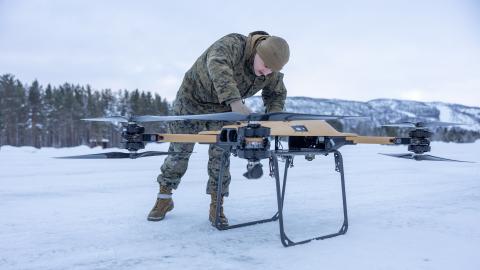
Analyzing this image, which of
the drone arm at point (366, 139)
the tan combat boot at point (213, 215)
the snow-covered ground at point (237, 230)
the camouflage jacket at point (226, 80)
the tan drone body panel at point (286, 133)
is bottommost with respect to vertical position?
the snow-covered ground at point (237, 230)

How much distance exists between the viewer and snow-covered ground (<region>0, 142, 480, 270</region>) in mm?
2709

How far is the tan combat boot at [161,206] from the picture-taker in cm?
398

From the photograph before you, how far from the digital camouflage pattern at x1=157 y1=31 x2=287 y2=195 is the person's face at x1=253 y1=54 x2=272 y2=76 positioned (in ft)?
0.23

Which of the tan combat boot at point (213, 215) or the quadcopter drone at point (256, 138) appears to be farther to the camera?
the tan combat boot at point (213, 215)

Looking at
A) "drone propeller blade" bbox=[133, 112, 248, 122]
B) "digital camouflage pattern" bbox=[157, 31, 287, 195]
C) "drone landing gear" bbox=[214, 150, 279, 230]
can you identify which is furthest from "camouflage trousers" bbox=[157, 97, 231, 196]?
"drone propeller blade" bbox=[133, 112, 248, 122]

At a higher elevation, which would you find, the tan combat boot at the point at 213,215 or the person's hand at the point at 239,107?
the person's hand at the point at 239,107

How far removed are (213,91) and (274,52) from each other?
2.93 feet

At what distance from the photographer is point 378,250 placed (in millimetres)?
2973

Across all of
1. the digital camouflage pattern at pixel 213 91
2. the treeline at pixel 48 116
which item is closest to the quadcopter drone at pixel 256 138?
the digital camouflage pattern at pixel 213 91

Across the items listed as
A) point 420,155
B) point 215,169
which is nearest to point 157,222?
point 215,169

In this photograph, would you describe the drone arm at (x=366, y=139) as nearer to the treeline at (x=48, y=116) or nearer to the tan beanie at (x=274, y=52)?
the tan beanie at (x=274, y=52)

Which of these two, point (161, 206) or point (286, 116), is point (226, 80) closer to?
point (286, 116)

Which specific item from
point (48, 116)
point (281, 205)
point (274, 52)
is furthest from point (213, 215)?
point (48, 116)

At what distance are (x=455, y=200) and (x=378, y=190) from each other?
1230mm
